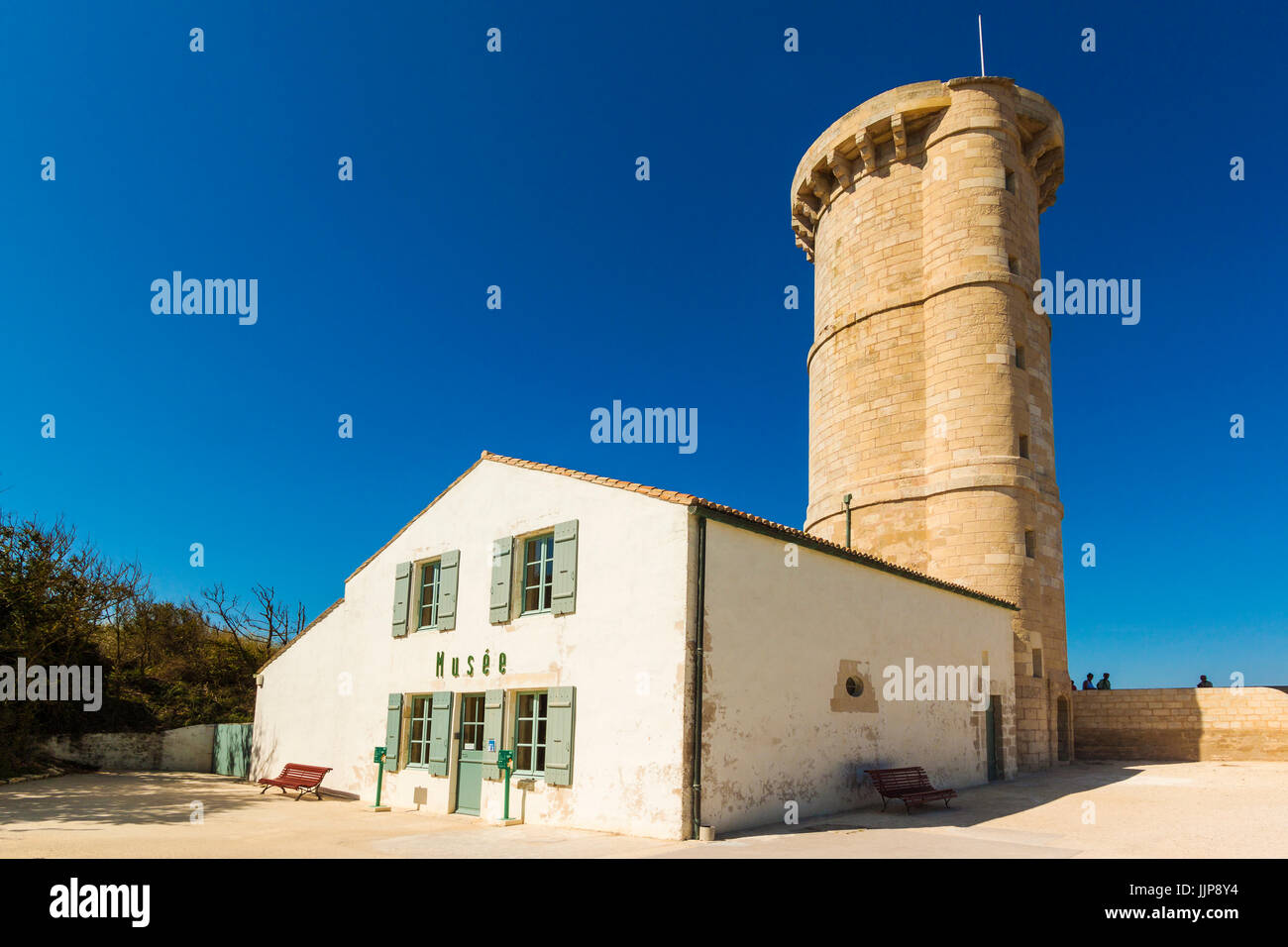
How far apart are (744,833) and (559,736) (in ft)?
8.47

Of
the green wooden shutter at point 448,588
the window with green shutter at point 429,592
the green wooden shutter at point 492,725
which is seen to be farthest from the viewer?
the window with green shutter at point 429,592

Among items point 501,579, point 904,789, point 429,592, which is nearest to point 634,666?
point 501,579

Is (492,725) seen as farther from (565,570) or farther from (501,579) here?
(565,570)

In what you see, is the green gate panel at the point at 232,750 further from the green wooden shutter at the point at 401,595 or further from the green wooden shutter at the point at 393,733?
the green wooden shutter at the point at 401,595

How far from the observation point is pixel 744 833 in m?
9.64

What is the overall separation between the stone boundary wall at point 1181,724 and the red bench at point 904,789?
10.8 m

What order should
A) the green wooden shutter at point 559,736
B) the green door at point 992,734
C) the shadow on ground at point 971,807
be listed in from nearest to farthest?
1. the shadow on ground at point 971,807
2. the green wooden shutter at point 559,736
3. the green door at point 992,734

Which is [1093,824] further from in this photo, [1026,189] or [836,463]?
[1026,189]

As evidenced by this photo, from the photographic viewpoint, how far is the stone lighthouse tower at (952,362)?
18.9 meters

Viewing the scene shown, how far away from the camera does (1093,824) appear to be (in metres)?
10.2

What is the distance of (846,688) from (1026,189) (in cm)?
1589

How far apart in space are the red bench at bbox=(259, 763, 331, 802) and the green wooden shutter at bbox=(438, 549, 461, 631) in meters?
3.78

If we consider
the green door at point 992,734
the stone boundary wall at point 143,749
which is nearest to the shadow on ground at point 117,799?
the stone boundary wall at point 143,749
